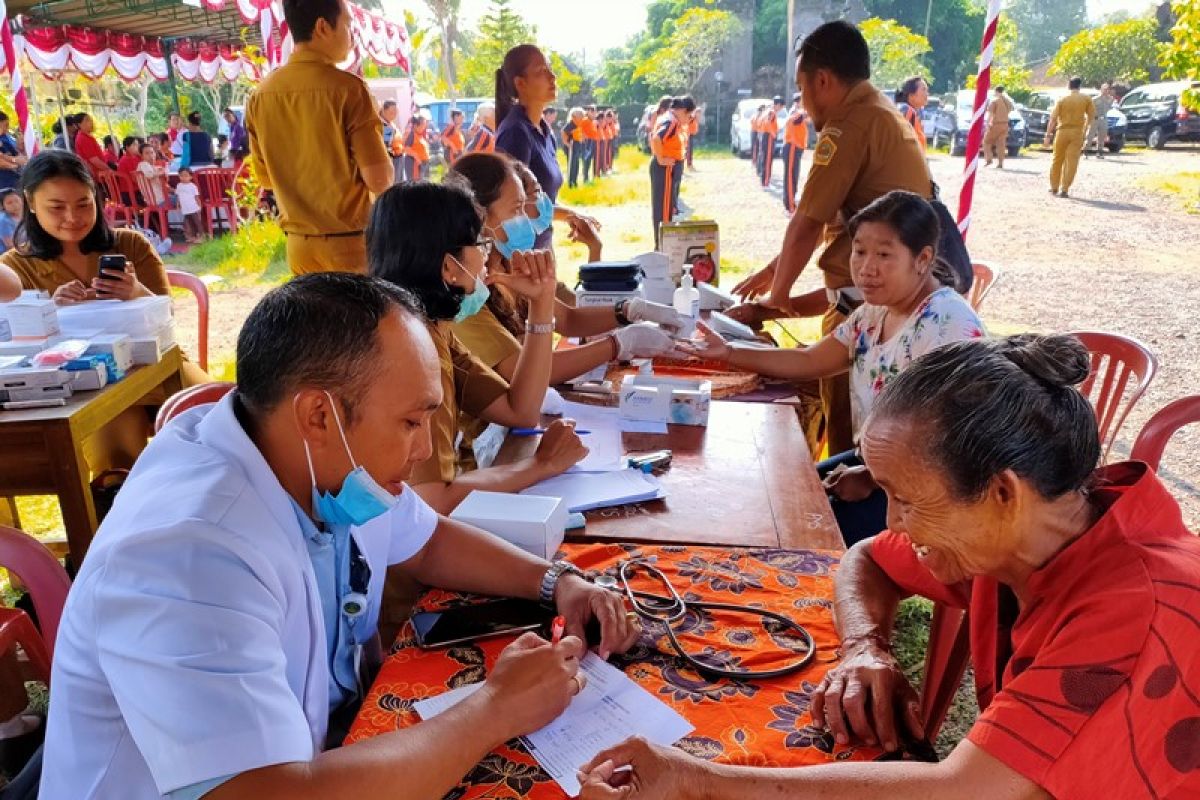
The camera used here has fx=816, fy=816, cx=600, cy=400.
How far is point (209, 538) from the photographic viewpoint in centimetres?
93

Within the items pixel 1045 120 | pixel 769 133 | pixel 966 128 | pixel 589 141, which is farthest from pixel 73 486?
pixel 1045 120

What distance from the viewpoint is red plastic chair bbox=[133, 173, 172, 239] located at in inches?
411

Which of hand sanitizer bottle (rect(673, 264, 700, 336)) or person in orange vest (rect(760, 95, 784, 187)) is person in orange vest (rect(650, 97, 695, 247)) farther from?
hand sanitizer bottle (rect(673, 264, 700, 336))

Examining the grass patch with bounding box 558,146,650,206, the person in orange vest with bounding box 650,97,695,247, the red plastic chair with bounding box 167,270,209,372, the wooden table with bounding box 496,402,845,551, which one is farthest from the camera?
the grass patch with bounding box 558,146,650,206

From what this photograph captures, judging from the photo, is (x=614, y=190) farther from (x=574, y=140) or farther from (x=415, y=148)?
(x=415, y=148)

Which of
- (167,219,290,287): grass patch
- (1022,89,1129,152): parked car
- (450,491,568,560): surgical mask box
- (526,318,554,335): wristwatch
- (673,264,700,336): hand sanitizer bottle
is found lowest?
(167,219,290,287): grass patch

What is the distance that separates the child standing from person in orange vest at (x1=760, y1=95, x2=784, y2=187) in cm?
959

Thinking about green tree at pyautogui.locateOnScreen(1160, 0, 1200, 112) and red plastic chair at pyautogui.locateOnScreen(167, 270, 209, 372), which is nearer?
red plastic chair at pyautogui.locateOnScreen(167, 270, 209, 372)

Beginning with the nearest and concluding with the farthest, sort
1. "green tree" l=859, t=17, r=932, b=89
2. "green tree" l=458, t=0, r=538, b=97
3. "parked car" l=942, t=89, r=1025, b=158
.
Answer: "parked car" l=942, t=89, r=1025, b=158
"green tree" l=859, t=17, r=932, b=89
"green tree" l=458, t=0, r=538, b=97

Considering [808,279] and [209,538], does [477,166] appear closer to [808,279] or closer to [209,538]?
[209,538]

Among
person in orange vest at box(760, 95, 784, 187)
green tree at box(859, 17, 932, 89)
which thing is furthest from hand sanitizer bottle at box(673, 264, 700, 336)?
green tree at box(859, 17, 932, 89)

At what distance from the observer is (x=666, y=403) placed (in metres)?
2.30

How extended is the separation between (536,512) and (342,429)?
61cm

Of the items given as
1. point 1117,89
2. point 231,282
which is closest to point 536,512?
point 231,282
